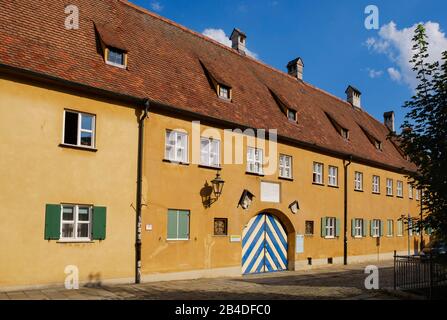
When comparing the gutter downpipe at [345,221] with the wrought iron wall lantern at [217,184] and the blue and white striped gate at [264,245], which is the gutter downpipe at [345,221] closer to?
the blue and white striped gate at [264,245]

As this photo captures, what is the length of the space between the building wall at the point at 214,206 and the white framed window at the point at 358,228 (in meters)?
0.50

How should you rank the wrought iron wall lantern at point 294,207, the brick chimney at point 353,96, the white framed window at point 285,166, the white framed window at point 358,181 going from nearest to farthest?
the white framed window at point 285,166
the wrought iron wall lantern at point 294,207
the white framed window at point 358,181
the brick chimney at point 353,96

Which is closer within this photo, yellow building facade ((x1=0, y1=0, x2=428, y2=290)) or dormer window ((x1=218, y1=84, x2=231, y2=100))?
yellow building facade ((x1=0, y1=0, x2=428, y2=290))

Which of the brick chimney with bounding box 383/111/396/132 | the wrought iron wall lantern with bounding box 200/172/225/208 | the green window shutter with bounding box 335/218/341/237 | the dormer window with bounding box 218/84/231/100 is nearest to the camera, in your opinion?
the wrought iron wall lantern with bounding box 200/172/225/208

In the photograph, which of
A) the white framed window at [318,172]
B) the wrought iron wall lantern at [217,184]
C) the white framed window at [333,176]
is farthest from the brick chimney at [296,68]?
the wrought iron wall lantern at [217,184]

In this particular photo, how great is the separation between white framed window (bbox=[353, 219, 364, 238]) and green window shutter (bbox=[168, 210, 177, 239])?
13.9 m

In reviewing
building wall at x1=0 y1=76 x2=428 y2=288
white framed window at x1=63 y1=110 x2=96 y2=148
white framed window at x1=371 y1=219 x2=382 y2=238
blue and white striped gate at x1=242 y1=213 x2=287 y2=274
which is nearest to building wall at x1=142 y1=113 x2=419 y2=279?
building wall at x1=0 y1=76 x2=428 y2=288

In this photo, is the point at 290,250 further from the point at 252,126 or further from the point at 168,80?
the point at 168,80

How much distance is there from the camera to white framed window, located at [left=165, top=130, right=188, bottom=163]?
17.5 meters

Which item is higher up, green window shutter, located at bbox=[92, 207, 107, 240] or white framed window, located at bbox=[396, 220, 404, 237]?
green window shutter, located at bbox=[92, 207, 107, 240]

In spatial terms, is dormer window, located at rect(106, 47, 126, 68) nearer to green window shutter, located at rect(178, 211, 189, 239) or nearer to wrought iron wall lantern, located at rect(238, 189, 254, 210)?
green window shutter, located at rect(178, 211, 189, 239)

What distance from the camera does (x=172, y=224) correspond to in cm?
1725

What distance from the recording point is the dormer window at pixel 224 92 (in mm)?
20891

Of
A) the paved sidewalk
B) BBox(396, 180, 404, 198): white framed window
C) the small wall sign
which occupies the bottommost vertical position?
the paved sidewalk
